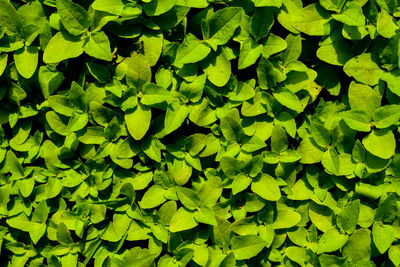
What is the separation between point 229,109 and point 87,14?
0.97 m

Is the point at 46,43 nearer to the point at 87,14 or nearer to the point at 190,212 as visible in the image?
the point at 87,14

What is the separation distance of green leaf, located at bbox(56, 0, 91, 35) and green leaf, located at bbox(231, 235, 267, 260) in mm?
1525

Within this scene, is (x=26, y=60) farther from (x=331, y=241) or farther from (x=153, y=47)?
(x=331, y=241)

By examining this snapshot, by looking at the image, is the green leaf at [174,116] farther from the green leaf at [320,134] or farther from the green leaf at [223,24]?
the green leaf at [320,134]

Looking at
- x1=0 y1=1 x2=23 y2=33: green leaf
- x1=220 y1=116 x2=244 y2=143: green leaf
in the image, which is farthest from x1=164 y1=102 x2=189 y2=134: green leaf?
x1=0 y1=1 x2=23 y2=33: green leaf

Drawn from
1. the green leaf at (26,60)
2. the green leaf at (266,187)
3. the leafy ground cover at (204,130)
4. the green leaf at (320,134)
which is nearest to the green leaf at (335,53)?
the leafy ground cover at (204,130)

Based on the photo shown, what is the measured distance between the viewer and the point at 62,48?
7.54ft

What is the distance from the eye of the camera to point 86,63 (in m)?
2.38

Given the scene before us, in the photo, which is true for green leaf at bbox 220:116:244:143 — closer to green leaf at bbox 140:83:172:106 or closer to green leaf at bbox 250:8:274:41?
green leaf at bbox 140:83:172:106

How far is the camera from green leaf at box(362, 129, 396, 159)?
89.8 inches

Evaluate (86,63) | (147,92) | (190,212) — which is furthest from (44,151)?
(190,212)

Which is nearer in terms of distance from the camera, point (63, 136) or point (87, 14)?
point (87, 14)

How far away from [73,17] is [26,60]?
403 millimetres

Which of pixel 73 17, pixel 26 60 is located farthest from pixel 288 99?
pixel 26 60
